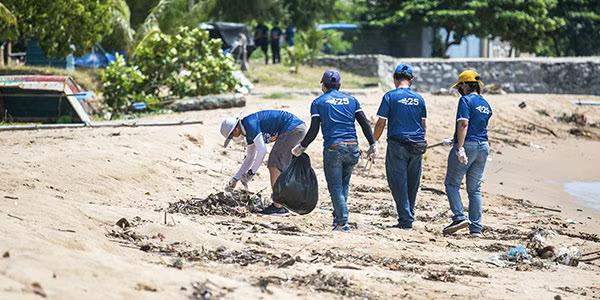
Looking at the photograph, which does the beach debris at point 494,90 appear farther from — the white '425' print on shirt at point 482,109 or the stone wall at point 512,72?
the white '425' print on shirt at point 482,109

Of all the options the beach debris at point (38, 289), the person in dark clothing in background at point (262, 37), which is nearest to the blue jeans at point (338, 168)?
the beach debris at point (38, 289)

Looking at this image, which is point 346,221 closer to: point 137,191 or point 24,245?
point 137,191

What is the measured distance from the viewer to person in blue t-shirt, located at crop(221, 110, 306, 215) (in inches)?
456

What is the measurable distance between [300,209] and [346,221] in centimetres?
59

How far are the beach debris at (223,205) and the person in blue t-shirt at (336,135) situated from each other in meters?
1.08

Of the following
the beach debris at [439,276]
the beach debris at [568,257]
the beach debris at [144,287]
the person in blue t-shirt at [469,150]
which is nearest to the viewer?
the beach debris at [144,287]

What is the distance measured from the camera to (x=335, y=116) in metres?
10.9

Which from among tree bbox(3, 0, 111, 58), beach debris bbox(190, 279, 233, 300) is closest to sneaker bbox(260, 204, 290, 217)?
beach debris bbox(190, 279, 233, 300)

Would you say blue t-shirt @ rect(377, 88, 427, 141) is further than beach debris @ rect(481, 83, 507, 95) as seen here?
No

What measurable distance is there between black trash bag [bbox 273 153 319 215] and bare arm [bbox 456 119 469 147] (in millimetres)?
1482

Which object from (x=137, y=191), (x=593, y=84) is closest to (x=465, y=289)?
(x=137, y=191)

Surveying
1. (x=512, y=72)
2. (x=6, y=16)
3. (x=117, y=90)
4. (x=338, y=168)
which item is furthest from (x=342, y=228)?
(x=512, y=72)

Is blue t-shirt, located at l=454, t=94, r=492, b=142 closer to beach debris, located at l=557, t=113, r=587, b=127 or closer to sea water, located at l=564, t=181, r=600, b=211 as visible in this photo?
sea water, located at l=564, t=181, r=600, b=211

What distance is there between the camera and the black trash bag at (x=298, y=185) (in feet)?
37.1
